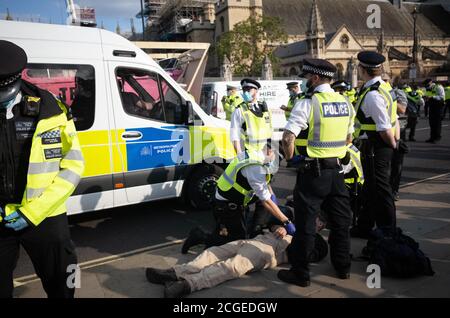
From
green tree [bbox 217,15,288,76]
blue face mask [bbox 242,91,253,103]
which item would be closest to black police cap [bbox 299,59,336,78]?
blue face mask [bbox 242,91,253,103]

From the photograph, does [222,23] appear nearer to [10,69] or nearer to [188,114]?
[188,114]

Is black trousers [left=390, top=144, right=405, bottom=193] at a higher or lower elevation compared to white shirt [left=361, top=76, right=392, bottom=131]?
lower

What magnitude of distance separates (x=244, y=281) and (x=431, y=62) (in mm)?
73834

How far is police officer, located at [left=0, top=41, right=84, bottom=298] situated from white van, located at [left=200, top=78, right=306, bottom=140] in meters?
9.90

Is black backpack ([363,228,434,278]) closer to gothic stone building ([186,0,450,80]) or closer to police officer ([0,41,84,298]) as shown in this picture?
police officer ([0,41,84,298])

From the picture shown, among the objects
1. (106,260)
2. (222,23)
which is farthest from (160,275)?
(222,23)

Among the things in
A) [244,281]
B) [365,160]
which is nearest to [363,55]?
[365,160]

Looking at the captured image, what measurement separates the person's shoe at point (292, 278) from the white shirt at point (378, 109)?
190 centimetres

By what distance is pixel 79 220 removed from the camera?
5984 mm

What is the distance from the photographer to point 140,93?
18.3 ft

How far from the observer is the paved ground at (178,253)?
11.4 ft

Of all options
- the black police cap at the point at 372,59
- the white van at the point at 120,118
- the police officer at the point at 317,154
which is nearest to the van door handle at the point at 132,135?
the white van at the point at 120,118

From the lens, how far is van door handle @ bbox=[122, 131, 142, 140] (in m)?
5.18
